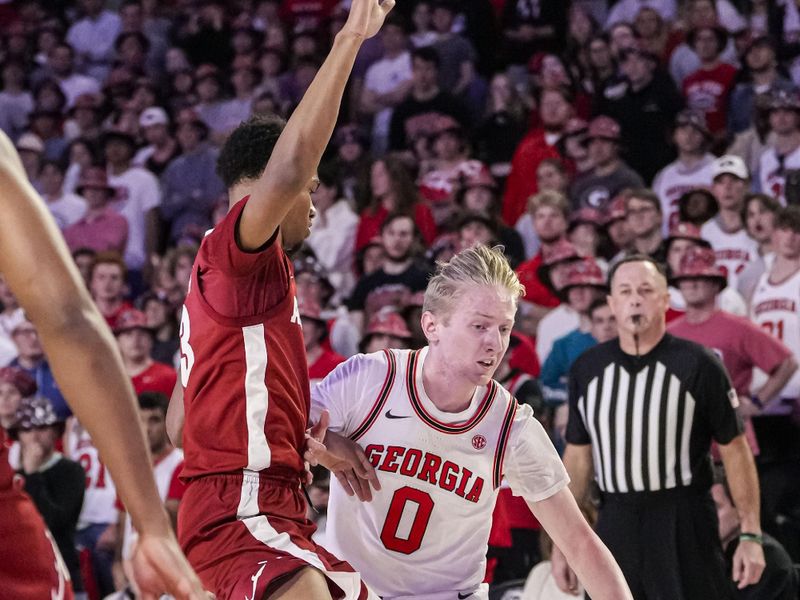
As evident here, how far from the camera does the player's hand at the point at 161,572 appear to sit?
5.86 ft

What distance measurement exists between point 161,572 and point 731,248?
286 inches

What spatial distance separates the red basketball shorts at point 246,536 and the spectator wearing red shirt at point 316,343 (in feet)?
14.5

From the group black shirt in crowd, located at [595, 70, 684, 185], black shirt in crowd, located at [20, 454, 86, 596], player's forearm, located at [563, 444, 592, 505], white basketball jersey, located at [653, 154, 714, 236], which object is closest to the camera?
player's forearm, located at [563, 444, 592, 505]

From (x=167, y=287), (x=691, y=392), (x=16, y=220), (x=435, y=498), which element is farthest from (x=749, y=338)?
(x=16, y=220)

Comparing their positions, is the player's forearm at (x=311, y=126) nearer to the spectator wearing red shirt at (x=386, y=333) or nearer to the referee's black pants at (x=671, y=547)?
the referee's black pants at (x=671, y=547)

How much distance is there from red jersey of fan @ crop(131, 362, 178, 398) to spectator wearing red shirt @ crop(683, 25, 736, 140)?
457 centimetres

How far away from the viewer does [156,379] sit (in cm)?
863

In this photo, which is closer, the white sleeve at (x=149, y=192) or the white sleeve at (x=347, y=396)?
the white sleeve at (x=347, y=396)

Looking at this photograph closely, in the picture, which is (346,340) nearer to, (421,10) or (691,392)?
(691,392)

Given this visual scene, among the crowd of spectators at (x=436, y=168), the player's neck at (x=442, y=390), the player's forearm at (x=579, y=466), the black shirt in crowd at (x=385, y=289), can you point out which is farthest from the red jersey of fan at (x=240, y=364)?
the black shirt in crowd at (x=385, y=289)

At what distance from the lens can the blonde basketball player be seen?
13.6 feet

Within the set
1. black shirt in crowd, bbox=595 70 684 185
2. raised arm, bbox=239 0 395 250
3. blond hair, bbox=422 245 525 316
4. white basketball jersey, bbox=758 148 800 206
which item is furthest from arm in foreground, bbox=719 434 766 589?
black shirt in crowd, bbox=595 70 684 185

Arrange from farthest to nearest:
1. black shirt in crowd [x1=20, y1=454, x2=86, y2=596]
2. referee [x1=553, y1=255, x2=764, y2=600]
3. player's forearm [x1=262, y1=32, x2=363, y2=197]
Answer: black shirt in crowd [x1=20, y1=454, x2=86, y2=596], referee [x1=553, y1=255, x2=764, y2=600], player's forearm [x1=262, y1=32, x2=363, y2=197]

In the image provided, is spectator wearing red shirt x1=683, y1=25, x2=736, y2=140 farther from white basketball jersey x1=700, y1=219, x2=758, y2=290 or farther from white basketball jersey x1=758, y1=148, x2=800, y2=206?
white basketball jersey x1=700, y1=219, x2=758, y2=290
